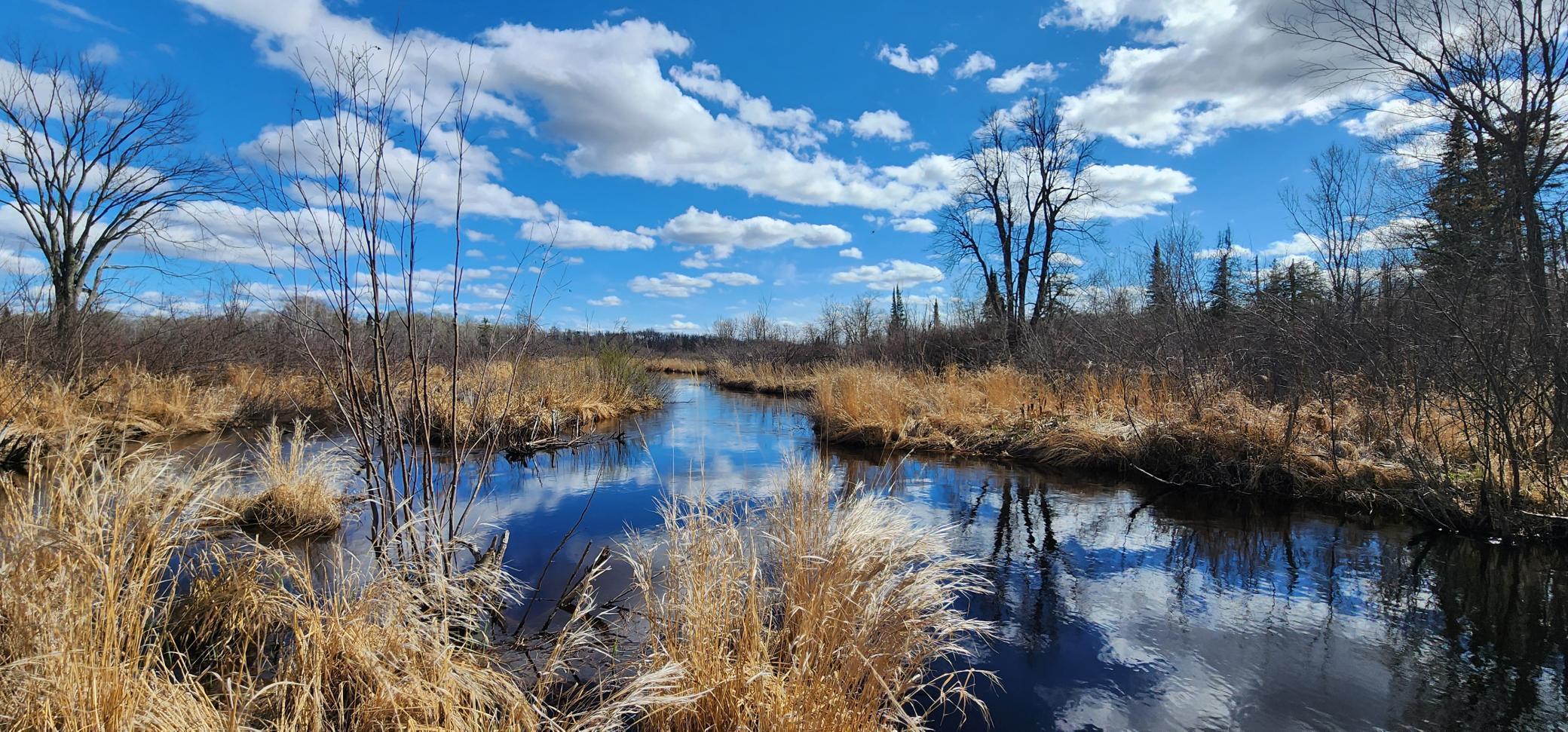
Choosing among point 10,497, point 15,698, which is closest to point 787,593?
point 15,698

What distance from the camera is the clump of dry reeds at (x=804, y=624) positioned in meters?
2.30

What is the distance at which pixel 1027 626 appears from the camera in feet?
13.2

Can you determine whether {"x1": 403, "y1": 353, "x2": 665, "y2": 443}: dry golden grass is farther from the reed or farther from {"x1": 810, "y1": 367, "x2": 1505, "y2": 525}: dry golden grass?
the reed

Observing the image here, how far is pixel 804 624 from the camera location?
8.55ft

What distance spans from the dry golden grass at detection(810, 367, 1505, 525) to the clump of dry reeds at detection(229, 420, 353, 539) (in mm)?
4461

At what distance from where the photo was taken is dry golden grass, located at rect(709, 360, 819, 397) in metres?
20.4

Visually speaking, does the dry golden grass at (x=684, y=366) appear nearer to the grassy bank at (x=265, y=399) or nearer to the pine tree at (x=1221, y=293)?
the grassy bank at (x=265, y=399)

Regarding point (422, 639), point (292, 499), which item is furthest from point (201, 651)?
point (292, 499)

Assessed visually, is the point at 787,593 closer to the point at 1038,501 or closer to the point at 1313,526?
the point at 1038,501

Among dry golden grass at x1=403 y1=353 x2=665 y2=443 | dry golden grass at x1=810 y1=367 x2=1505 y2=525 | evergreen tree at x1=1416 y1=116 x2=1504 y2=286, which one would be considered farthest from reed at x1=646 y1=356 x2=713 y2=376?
evergreen tree at x1=1416 y1=116 x2=1504 y2=286

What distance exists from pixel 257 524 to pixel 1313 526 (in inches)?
380

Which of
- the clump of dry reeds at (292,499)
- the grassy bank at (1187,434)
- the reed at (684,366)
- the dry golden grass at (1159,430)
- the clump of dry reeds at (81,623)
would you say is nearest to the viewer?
the clump of dry reeds at (81,623)

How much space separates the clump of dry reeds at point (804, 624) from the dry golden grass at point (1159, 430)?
2.27 m

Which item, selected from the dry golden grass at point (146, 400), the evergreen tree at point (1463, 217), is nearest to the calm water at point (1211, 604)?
the evergreen tree at point (1463, 217)
